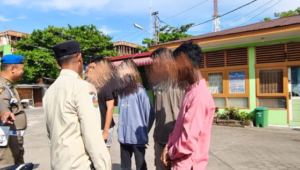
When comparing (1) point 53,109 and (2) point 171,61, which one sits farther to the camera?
(2) point 171,61

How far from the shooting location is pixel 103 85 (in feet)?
11.1

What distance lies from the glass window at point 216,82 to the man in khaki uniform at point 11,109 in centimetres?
832

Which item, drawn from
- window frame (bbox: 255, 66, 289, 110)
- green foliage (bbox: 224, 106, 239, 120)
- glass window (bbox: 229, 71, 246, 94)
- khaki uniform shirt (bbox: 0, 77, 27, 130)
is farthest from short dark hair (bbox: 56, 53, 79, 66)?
glass window (bbox: 229, 71, 246, 94)

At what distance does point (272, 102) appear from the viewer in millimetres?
8727

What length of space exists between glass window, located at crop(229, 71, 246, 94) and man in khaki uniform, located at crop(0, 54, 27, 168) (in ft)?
26.9

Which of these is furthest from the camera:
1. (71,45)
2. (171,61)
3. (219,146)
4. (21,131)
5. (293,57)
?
(293,57)

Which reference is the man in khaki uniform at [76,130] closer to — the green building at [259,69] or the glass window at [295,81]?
the green building at [259,69]

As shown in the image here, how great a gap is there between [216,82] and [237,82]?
90 cm

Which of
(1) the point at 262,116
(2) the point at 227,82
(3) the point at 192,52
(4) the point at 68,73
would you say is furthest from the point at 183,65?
(2) the point at 227,82

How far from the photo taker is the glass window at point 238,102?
9312 mm

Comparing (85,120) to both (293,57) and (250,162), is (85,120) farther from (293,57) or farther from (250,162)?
(293,57)

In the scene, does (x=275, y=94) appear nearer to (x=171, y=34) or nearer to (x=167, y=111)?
(x=167, y=111)

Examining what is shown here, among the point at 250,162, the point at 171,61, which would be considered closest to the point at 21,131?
the point at 171,61

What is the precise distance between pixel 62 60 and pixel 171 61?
1073mm
